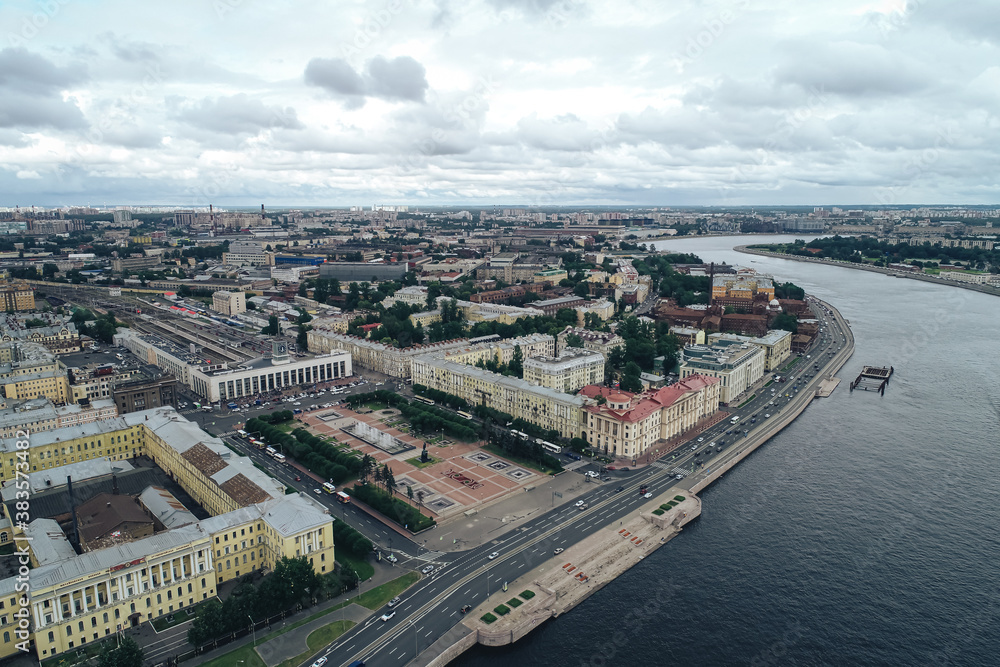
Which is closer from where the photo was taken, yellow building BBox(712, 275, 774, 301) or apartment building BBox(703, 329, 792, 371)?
apartment building BBox(703, 329, 792, 371)

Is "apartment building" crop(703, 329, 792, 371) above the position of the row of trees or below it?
above

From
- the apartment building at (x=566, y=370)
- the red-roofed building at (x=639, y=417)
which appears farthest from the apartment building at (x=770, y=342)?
the red-roofed building at (x=639, y=417)

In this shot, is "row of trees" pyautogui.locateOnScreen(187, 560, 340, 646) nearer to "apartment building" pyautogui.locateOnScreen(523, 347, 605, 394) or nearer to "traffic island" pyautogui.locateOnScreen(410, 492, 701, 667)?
"traffic island" pyautogui.locateOnScreen(410, 492, 701, 667)

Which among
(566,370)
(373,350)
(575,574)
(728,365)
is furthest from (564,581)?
(373,350)

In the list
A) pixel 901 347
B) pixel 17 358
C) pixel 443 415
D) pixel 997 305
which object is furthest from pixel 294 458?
pixel 997 305

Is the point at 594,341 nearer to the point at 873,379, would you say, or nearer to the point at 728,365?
the point at 728,365

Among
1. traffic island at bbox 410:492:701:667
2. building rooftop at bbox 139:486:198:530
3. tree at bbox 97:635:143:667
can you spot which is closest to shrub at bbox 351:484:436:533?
traffic island at bbox 410:492:701:667

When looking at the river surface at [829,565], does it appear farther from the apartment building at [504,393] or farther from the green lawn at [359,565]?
the apartment building at [504,393]
